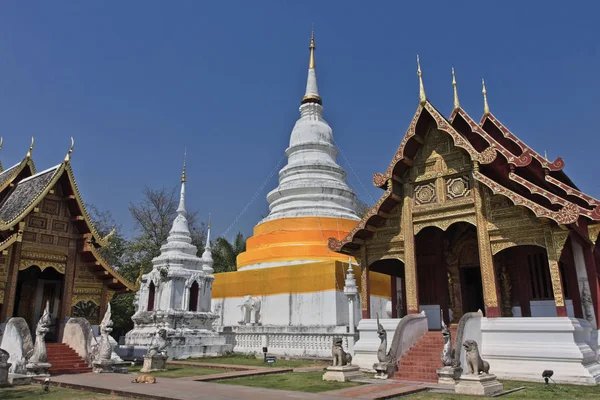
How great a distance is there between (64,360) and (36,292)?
9.70 feet

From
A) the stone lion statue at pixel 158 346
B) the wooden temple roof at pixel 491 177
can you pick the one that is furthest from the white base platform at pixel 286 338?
the stone lion statue at pixel 158 346

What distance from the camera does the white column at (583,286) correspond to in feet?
36.3

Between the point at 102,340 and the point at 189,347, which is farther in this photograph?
the point at 189,347

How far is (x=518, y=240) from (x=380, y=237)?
11.2 ft

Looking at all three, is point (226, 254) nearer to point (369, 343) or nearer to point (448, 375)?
point (369, 343)

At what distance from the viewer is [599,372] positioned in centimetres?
945

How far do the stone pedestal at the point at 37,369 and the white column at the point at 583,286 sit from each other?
12024 mm

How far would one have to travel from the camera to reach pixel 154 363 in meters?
12.5

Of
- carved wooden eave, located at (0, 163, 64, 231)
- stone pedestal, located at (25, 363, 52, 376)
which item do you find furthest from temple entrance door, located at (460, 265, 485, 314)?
carved wooden eave, located at (0, 163, 64, 231)

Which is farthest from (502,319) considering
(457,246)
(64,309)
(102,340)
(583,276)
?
(64,309)

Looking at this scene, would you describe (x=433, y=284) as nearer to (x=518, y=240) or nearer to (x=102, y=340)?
(x=518, y=240)

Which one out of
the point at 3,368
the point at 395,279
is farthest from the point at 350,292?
the point at 3,368

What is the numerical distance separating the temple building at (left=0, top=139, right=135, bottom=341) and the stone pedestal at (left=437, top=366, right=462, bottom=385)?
28.7ft

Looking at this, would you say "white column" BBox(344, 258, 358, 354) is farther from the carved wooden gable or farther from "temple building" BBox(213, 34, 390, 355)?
the carved wooden gable
